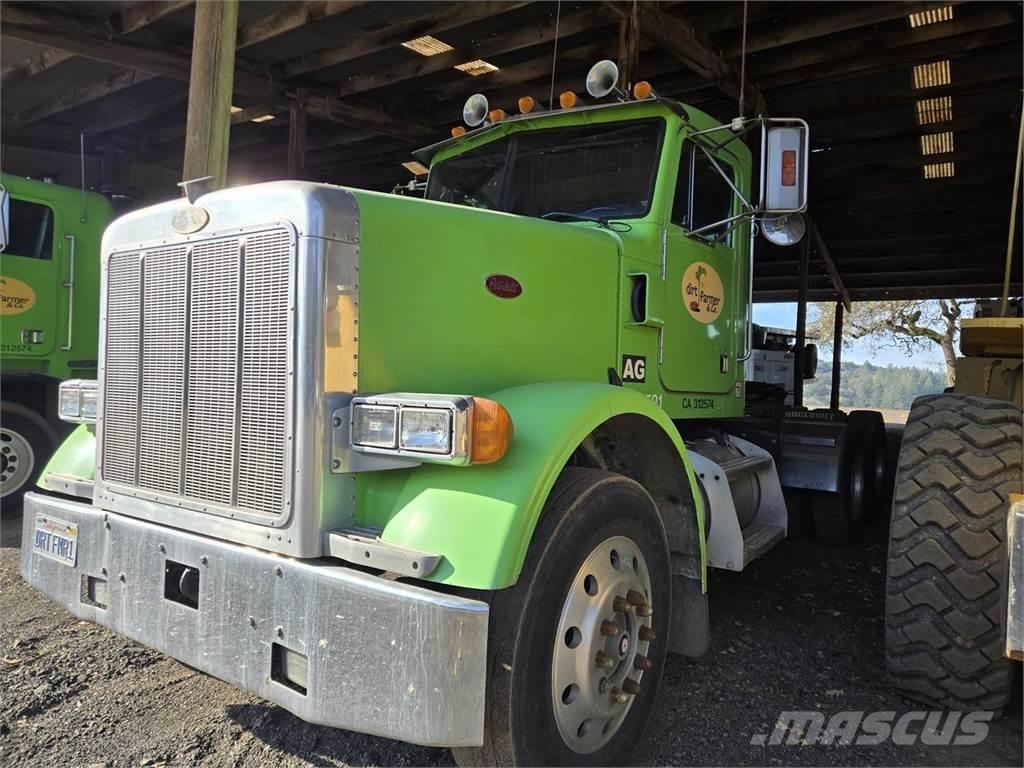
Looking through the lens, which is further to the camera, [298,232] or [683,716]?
[683,716]

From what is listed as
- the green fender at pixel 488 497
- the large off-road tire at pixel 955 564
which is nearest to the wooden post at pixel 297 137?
the green fender at pixel 488 497

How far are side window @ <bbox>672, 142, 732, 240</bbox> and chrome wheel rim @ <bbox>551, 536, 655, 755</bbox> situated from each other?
1.85 metres

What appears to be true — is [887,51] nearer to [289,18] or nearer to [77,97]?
[289,18]

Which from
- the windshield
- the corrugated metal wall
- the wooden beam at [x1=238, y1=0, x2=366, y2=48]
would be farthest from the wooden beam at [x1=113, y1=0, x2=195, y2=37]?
the windshield

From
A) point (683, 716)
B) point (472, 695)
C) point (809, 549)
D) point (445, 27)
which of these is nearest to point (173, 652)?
point (472, 695)

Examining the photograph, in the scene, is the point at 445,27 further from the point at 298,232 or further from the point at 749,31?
the point at 298,232

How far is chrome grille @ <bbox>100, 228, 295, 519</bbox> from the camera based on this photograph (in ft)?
7.13

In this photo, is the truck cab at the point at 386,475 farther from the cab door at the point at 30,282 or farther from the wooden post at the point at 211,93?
the cab door at the point at 30,282

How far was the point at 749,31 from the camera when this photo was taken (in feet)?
23.4

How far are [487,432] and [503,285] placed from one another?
2.70ft

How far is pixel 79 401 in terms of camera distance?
3.00 m

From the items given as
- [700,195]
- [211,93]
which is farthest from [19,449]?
[700,195]

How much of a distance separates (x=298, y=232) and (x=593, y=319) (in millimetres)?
1376

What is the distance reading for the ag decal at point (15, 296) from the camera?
6.47m
